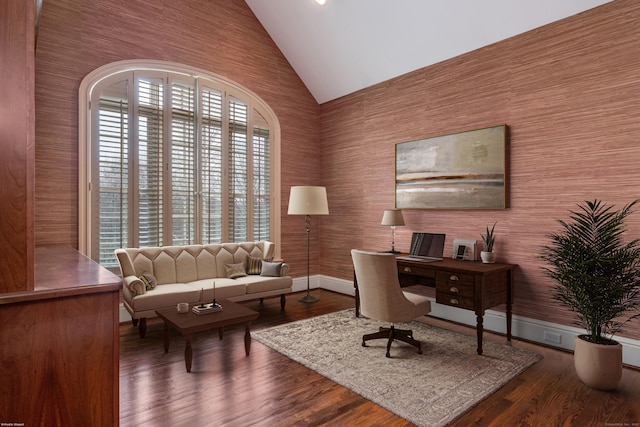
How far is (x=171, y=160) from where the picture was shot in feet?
15.1

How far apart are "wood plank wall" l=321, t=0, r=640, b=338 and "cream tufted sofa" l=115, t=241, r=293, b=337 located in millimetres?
1722

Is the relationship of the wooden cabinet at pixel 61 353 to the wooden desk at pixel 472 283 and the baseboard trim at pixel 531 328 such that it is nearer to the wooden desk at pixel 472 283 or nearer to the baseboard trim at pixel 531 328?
the wooden desk at pixel 472 283

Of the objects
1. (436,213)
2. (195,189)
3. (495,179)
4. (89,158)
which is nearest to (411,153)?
(436,213)

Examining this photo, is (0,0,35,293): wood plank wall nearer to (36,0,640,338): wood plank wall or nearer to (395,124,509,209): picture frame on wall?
(36,0,640,338): wood plank wall

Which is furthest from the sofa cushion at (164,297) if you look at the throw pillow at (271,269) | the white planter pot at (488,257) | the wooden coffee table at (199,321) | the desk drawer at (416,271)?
the white planter pot at (488,257)

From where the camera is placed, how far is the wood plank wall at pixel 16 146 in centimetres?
140

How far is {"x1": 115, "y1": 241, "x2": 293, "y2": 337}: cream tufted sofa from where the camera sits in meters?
3.67

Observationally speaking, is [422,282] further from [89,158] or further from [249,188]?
[89,158]

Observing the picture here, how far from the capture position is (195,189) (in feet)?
15.8

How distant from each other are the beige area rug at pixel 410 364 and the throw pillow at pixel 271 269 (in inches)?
31.4

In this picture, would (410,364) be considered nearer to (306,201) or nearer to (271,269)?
(271,269)

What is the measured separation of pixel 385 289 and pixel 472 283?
85 cm

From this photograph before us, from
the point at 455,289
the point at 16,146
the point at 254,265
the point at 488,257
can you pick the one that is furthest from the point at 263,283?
the point at 16,146

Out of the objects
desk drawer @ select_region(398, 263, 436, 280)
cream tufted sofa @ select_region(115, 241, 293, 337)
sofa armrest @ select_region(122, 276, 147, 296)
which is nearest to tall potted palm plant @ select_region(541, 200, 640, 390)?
desk drawer @ select_region(398, 263, 436, 280)
